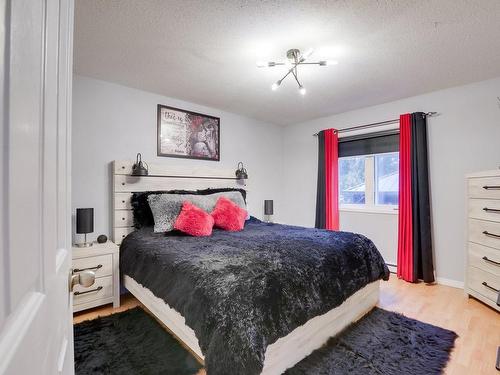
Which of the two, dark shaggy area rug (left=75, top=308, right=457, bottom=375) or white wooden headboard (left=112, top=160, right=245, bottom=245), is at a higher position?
white wooden headboard (left=112, top=160, right=245, bottom=245)

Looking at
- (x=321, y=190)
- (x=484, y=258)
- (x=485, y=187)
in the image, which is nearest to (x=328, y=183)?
(x=321, y=190)

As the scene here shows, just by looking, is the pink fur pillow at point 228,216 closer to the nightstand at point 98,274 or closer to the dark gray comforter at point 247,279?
the dark gray comforter at point 247,279

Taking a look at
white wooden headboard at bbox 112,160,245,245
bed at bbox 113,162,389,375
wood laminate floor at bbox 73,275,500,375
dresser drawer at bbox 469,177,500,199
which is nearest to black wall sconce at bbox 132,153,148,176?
white wooden headboard at bbox 112,160,245,245

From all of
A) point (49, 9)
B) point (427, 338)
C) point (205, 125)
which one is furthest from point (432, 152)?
point (49, 9)

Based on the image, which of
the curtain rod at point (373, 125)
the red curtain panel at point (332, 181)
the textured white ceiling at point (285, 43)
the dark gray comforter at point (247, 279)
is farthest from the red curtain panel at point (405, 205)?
the dark gray comforter at point (247, 279)

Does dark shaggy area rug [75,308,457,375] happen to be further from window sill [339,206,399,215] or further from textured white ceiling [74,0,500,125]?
textured white ceiling [74,0,500,125]

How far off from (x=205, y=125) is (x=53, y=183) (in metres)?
3.14

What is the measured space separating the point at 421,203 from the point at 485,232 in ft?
2.26

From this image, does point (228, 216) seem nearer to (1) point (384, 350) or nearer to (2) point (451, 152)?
(1) point (384, 350)

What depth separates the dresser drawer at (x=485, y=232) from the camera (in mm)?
2307

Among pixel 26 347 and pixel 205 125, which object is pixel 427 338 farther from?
pixel 205 125

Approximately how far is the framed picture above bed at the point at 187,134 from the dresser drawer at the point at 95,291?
4.96ft

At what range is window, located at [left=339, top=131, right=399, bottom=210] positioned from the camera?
345cm

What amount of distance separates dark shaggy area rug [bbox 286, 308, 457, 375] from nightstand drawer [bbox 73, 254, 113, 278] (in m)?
1.80
